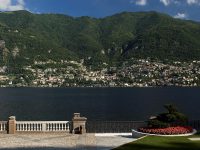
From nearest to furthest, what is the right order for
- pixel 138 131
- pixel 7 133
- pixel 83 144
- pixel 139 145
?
pixel 139 145
pixel 83 144
pixel 138 131
pixel 7 133

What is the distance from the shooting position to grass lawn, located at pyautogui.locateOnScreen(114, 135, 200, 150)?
24469mm

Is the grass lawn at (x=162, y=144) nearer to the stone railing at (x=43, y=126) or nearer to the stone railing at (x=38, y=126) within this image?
the stone railing at (x=43, y=126)

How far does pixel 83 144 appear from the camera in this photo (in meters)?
27.3

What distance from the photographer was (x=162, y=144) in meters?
25.6

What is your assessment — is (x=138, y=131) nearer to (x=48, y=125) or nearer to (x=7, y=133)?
(x=48, y=125)

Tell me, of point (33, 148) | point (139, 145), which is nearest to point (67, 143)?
point (33, 148)

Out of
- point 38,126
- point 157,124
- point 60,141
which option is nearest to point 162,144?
point 157,124

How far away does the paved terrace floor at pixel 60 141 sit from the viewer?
85.5 ft

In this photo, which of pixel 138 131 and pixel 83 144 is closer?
pixel 83 144

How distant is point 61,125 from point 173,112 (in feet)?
30.4

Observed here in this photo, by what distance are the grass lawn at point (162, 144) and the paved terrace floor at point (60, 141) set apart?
55.1 inches

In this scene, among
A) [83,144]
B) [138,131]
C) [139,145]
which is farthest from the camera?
[138,131]

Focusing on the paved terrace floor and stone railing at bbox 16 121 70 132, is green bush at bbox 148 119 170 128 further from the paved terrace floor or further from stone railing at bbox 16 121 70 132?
stone railing at bbox 16 121 70 132

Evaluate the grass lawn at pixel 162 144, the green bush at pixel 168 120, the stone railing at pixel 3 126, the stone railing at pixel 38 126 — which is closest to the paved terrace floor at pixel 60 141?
the stone railing at pixel 38 126
